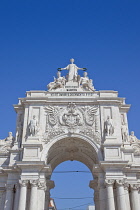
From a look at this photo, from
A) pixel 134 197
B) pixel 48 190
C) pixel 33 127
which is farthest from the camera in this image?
pixel 48 190

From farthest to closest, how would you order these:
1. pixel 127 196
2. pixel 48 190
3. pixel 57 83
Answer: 1. pixel 57 83
2. pixel 48 190
3. pixel 127 196

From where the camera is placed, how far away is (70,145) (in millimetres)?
21953

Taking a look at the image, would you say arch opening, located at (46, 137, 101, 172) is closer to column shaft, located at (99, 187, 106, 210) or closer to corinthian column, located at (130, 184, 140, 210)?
Result: column shaft, located at (99, 187, 106, 210)

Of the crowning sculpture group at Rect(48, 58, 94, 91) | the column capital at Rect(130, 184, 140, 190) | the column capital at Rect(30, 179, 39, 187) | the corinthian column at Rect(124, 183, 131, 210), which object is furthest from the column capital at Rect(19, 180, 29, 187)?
the crowning sculpture group at Rect(48, 58, 94, 91)

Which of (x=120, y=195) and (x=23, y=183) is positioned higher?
(x=23, y=183)

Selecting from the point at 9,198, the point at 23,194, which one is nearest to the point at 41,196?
the point at 23,194

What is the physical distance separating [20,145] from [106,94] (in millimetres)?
8101

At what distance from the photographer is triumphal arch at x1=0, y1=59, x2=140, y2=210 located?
18.4 metres

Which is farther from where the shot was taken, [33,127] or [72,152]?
[72,152]

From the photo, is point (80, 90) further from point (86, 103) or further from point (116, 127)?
point (116, 127)

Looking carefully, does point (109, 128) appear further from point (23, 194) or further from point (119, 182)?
point (23, 194)

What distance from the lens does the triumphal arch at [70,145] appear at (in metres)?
18.4

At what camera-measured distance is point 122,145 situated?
20438 millimetres

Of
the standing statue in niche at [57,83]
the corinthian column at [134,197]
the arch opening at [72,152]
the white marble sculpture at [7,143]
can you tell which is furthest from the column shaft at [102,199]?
the standing statue in niche at [57,83]
